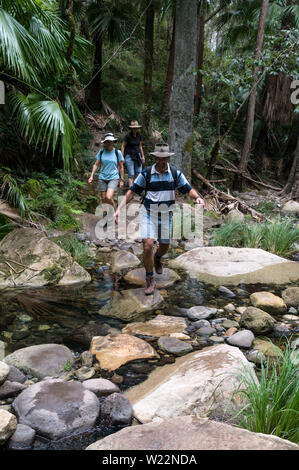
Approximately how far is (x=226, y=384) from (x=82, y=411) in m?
1.01

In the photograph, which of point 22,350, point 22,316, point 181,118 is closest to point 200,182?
point 181,118

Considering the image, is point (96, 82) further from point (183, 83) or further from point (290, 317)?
point (290, 317)

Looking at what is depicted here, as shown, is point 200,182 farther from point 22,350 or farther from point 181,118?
point 22,350

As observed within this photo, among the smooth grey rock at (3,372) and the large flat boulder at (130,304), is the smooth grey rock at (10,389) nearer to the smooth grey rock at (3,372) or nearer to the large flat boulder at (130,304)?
the smooth grey rock at (3,372)

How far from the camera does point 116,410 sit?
2.51 meters

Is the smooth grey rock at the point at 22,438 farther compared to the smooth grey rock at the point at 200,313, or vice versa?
the smooth grey rock at the point at 200,313

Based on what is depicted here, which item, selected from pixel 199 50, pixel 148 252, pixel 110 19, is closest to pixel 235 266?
pixel 148 252

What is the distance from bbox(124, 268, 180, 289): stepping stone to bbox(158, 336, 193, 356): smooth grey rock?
4.98 feet

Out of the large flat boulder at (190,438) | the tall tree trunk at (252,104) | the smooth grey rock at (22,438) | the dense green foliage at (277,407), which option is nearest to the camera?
the large flat boulder at (190,438)

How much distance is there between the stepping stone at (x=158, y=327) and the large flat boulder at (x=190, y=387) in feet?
2.29

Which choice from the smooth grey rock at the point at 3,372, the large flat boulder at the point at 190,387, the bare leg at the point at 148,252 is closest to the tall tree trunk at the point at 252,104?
the bare leg at the point at 148,252

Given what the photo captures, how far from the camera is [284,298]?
4.60 m

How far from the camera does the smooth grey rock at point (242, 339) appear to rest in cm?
347

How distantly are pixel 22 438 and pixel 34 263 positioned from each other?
315 centimetres
